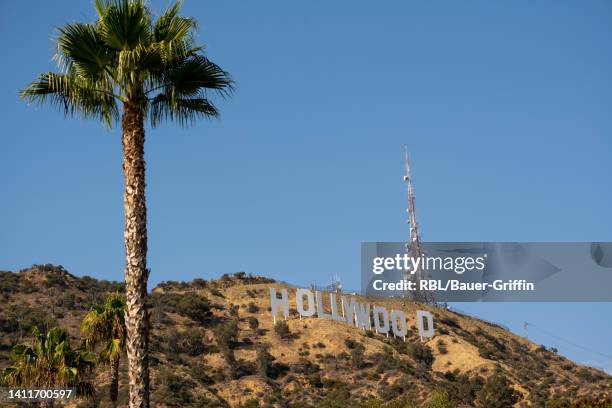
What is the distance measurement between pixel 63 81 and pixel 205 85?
10.7ft

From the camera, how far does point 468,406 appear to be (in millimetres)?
97312

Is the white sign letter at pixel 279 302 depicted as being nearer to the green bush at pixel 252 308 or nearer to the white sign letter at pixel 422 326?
the green bush at pixel 252 308

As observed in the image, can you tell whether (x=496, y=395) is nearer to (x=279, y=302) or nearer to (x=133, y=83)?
(x=279, y=302)

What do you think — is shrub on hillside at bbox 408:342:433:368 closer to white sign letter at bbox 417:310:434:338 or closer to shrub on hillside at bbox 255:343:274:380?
white sign letter at bbox 417:310:434:338

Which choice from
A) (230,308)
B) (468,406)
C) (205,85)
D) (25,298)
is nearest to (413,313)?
(230,308)

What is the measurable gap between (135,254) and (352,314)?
3993 inches

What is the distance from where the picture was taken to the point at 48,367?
42312mm

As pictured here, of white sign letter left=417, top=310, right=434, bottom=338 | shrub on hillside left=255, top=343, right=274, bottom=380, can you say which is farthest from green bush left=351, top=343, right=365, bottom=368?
white sign letter left=417, top=310, right=434, bottom=338

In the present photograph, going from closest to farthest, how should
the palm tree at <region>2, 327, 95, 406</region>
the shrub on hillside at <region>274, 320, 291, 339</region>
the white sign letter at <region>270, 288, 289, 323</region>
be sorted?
1. the palm tree at <region>2, 327, 95, 406</region>
2. the shrub on hillside at <region>274, 320, 291, 339</region>
3. the white sign letter at <region>270, 288, 289, 323</region>

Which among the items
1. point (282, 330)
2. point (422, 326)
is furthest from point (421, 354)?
point (282, 330)

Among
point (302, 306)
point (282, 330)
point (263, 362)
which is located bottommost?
point (263, 362)

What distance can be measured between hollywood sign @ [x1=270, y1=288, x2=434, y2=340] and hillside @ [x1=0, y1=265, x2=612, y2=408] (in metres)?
1.36

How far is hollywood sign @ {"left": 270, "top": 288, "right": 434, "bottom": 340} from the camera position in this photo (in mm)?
116938

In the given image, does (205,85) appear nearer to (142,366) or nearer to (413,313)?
(142,366)
